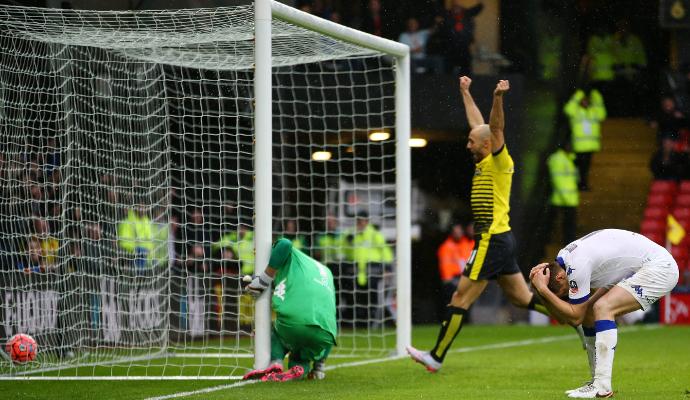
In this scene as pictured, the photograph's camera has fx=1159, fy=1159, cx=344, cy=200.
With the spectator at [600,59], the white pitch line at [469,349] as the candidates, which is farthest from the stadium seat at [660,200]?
the white pitch line at [469,349]

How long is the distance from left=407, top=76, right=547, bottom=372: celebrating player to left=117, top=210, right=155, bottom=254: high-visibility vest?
3504mm

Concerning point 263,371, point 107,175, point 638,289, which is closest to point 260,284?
Answer: point 263,371

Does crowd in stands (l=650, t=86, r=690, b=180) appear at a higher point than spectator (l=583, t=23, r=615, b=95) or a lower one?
lower

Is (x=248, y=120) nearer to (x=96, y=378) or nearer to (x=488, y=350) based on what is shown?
(x=488, y=350)

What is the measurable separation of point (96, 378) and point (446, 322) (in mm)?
2897

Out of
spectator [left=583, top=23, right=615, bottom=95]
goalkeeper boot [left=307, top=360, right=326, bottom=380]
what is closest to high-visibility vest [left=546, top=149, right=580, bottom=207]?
spectator [left=583, top=23, right=615, bottom=95]

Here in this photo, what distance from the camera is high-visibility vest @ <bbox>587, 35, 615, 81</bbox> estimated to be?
67.9 feet

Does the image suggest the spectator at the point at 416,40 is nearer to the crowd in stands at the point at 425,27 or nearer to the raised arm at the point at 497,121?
the crowd in stands at the point at 425,27

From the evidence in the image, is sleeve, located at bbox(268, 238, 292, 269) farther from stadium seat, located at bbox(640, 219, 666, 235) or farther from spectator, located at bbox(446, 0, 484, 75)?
stadium seat, located at bbox(640, 219, 666, 235)

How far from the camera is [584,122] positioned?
66.1ft

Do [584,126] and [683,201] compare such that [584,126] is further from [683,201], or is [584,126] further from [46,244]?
[46,244]

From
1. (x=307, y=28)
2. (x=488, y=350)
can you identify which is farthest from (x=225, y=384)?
(x=488, y=350)

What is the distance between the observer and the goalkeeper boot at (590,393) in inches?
293

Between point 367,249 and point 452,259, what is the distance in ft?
4.68
